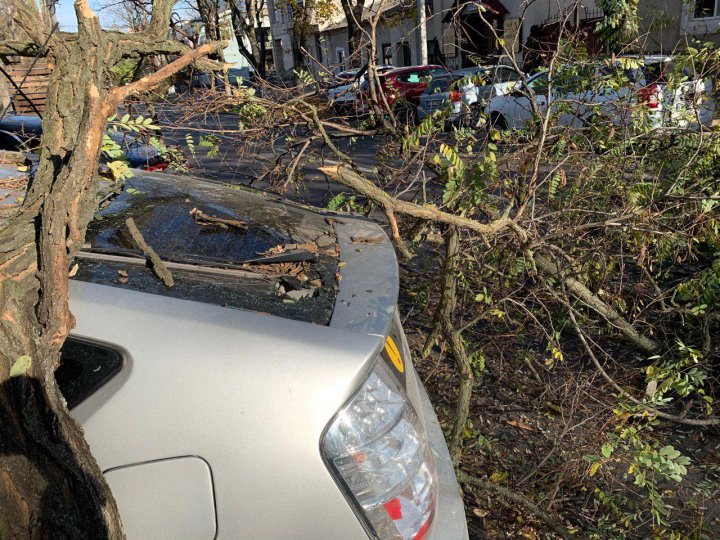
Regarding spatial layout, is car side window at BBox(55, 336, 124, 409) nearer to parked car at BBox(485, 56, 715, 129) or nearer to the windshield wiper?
the windshield wiper

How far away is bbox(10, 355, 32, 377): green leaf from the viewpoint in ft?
4.86

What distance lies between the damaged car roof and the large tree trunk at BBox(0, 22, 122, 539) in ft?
0.69

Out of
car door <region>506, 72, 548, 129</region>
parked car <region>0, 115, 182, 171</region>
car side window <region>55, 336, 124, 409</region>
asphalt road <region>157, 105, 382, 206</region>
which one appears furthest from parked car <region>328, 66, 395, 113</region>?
car side window <region>55, 336, 124, 409</region>

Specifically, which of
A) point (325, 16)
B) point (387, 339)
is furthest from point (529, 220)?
point (325, 16)

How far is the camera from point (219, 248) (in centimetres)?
226

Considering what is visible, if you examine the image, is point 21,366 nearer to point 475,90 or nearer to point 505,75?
point 475,90

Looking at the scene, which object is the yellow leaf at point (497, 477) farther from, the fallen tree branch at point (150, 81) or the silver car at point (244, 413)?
the fallen tree branch at point (150, 81)

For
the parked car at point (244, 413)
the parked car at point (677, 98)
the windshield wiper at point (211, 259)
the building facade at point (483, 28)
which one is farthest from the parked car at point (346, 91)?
the parked car at point (244, 413)

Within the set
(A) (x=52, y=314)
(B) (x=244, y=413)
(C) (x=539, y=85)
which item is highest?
(C) (x=539, y=85)

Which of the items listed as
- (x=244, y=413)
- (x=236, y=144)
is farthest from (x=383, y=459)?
(x=236, y=144)

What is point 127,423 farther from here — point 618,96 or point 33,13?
point 618,96

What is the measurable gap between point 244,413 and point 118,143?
2.77 m

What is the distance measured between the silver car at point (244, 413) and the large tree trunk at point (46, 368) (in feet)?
0.37

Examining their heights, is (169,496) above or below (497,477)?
above
